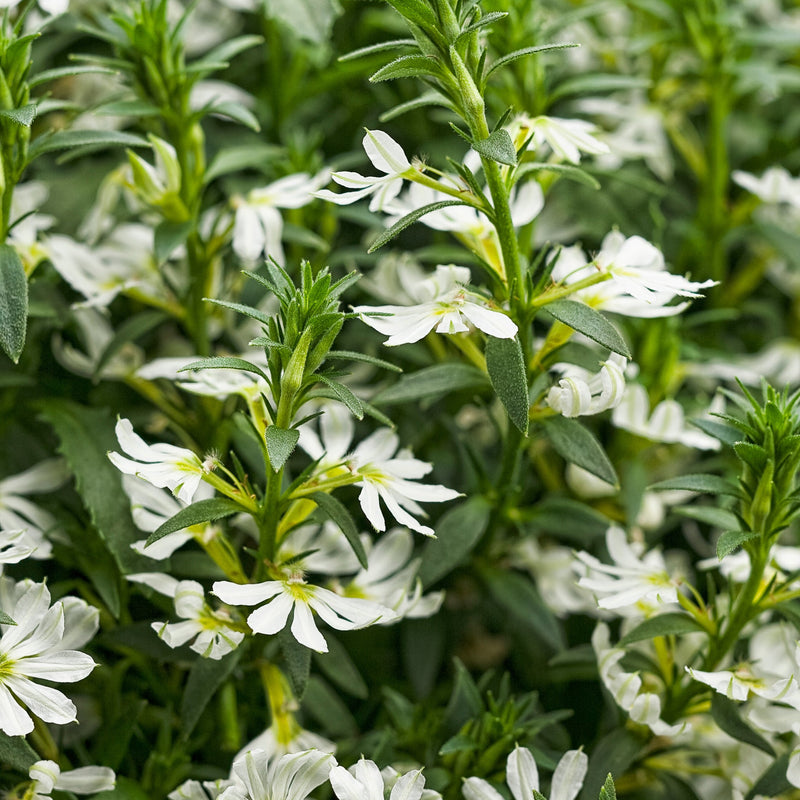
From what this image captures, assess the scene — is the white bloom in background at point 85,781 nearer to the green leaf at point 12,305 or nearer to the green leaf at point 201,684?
the green leaf at point 201,684

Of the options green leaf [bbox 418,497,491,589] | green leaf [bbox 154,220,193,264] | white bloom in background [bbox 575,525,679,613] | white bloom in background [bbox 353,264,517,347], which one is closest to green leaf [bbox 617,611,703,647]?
white bloom in background [bbox 575,525,679,613]

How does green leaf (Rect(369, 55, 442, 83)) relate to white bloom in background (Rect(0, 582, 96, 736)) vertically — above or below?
above

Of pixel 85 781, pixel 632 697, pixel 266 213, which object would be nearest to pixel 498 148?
pixel 266 213

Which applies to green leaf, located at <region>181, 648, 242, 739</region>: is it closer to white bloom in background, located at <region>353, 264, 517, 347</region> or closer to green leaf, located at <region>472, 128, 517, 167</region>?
white bloom in background, located at <region>353, 264, 517, 347</region>

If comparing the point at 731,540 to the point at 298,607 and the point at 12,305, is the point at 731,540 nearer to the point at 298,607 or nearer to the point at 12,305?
the point at 298,607

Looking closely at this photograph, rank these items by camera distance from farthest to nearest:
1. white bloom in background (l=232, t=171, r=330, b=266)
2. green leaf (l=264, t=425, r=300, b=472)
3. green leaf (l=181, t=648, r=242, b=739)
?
white bloom in background (l=232, t=171, r=330, b=266)
green leaf (l=181, t=648, r=242, b=739)
green leaf (l=264, t=425, r=300, b=472)

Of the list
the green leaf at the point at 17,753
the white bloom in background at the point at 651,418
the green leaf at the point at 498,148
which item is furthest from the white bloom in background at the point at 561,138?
the green leaf at the point at 17,753

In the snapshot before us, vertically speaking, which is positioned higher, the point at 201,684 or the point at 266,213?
the point at 266,213
